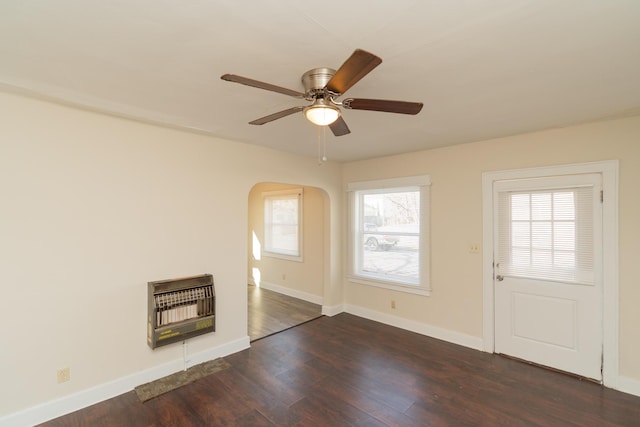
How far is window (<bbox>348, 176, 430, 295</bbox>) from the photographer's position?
13.1 feet

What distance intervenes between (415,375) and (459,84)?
2721mm

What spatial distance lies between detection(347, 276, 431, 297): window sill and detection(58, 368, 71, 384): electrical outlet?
3.57 meters

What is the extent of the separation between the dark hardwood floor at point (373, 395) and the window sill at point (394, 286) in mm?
761

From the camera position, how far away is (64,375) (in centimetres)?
235

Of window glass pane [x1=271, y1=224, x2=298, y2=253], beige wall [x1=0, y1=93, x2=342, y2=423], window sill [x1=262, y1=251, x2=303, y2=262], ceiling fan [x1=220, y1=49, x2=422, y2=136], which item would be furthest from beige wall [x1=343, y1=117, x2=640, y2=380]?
beige wall [x1=0, y1=93, x2=342, y2=423]

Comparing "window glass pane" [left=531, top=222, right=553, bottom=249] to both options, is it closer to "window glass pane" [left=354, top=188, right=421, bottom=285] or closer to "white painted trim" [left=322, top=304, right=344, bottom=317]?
"window glass pane" [left=354, top=188, right=421, bottom=285]

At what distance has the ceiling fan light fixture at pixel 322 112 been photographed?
5.31 ft

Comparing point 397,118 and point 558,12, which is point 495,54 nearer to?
point 558,12

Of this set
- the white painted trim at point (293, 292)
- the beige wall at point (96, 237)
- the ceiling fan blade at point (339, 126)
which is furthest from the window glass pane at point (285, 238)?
the ceiling fan blade at point (339, 126)

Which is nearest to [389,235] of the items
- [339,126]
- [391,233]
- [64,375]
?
[391,233]

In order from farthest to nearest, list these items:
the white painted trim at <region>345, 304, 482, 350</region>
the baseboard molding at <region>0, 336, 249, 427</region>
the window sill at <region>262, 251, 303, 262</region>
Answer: the window sill at <region>262, 251, 303, 262</region>, the white painted trim at <region>345, 304, 482, 350</region>, the baseboard molding at <region>0, 336, 249, 427</region>

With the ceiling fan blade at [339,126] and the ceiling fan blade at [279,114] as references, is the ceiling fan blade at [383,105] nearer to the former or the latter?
the ceiling fan blade at [339,126]

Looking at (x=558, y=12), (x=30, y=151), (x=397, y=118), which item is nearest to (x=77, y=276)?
(x=30, y=151)

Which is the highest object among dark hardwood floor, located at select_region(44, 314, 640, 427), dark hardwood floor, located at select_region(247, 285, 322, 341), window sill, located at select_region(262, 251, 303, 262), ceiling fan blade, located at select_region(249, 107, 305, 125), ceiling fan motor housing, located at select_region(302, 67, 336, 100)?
ceiling fan motor housing, located at select_region(302, 67, 336, 100)
